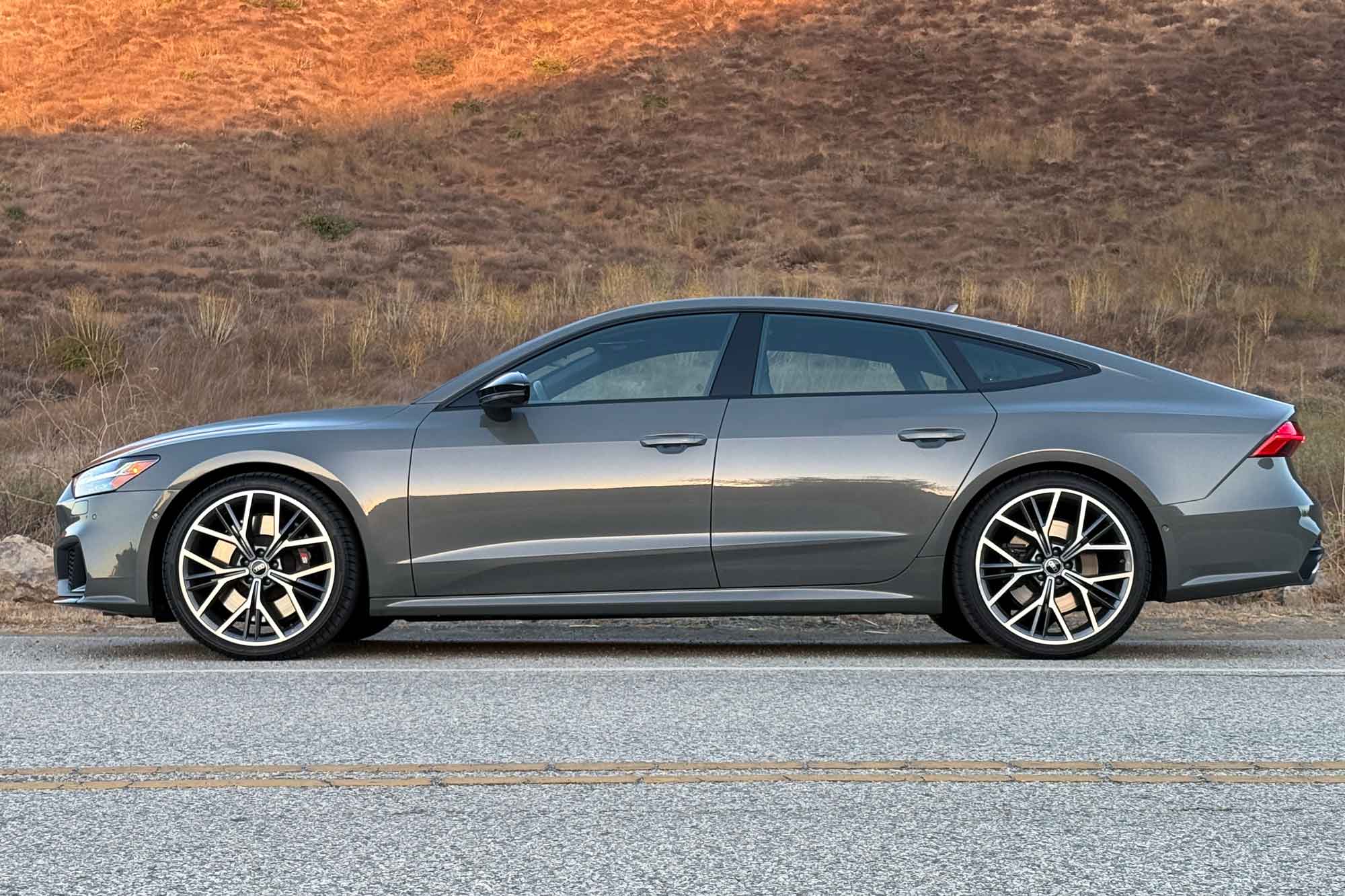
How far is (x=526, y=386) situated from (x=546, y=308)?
60.9 feet

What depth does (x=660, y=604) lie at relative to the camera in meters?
7.46

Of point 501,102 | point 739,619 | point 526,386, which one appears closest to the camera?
point 526,386

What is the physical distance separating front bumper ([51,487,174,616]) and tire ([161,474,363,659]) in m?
0.11

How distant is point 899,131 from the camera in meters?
49.5

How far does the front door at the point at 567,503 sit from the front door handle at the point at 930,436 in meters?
0.80

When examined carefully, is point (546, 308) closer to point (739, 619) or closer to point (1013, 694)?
point (739, 619)

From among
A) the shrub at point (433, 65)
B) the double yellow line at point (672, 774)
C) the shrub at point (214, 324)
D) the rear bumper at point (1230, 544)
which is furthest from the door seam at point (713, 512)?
the shrub at point (433, 65)

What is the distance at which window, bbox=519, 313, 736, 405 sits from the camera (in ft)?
25.2

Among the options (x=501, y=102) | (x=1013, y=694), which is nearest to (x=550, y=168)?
(x=501, y=102)

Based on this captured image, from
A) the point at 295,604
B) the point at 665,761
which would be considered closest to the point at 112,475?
the point at 295,604

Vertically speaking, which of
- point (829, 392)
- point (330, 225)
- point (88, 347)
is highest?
point (330, 225)

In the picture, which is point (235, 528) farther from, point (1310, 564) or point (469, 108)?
point (469, 108)

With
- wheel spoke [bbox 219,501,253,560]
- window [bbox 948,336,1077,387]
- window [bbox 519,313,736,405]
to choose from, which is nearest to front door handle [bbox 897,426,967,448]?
window [bbox 948,336,1077,387]

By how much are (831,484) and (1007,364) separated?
1.05 meters
